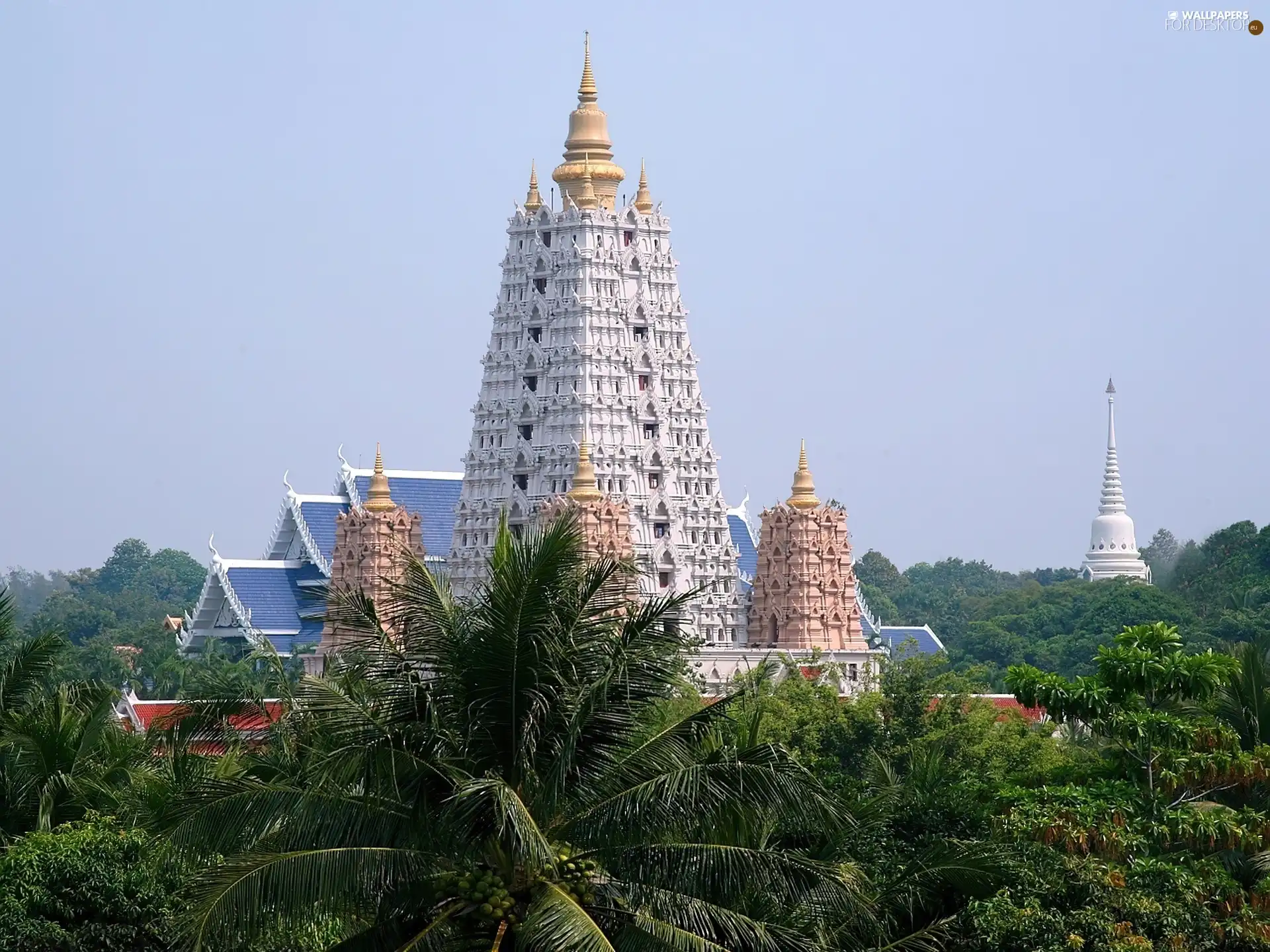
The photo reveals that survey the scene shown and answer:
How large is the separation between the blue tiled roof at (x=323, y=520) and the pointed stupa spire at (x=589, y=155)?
35.9 m

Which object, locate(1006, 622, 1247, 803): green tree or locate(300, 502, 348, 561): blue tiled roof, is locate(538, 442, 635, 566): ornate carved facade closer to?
locate(300, 502, 348, 561): blue tiled roof

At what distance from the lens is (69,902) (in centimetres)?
3678

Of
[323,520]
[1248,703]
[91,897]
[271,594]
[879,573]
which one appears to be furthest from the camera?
[879,573]

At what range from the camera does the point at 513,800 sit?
3038 centimetres

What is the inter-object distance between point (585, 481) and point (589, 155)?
13.8m

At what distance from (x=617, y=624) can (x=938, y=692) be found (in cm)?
3776

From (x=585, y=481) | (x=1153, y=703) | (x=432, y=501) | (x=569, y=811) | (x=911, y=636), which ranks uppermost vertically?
(x=432, y=501)

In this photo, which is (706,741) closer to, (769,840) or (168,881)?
(769,840)

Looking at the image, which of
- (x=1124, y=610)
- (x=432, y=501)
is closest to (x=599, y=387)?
(x=432, y=501)

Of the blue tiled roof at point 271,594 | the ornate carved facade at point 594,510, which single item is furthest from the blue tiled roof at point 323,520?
the ornate carved facade at point 594,510

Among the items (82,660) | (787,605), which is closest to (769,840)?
(787,605)

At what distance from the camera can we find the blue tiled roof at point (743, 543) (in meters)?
134

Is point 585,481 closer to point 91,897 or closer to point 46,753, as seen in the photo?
point 46,753

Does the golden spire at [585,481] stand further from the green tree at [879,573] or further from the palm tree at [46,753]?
the green tree at [879,573]
